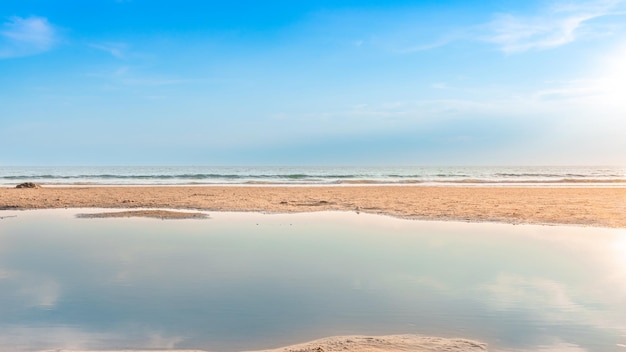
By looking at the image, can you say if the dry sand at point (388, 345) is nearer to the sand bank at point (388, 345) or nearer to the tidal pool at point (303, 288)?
the sand bank at point (388, 345)

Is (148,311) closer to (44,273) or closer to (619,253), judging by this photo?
(44,273)

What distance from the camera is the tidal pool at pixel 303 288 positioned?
670cm

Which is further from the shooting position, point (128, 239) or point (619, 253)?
point (128, 239)

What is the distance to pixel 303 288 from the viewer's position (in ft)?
29.8

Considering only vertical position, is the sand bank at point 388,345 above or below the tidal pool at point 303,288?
below

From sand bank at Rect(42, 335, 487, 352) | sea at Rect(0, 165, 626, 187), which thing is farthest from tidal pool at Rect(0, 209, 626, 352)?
sea at Rect(0, 165, 626, 187)

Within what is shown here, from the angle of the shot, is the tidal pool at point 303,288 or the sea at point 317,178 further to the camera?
the sea at point 317,178

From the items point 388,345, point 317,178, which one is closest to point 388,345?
point 388,345

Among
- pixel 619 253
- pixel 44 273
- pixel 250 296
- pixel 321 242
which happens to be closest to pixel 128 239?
pixel 44 273

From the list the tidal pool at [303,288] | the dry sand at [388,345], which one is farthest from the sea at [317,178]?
the dry sand at [388,345]

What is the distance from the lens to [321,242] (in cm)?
1460

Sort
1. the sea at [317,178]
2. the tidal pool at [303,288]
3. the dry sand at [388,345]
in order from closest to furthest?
the dry sand at [388,345]
the tidal pool at [303,288]
the sea at [317,178]

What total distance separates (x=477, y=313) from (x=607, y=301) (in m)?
2.49

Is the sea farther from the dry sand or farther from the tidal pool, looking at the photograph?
the dry sand
